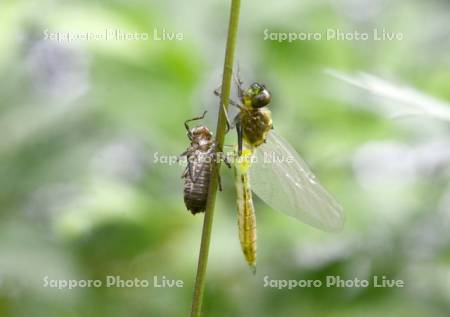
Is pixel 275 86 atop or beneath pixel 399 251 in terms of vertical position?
atop

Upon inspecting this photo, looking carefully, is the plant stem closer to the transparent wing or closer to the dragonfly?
the dragonfly

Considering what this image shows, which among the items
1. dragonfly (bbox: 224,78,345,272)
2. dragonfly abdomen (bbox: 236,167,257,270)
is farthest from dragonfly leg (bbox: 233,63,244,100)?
dragonfly abdomen (bbox: 236,167,257,270)

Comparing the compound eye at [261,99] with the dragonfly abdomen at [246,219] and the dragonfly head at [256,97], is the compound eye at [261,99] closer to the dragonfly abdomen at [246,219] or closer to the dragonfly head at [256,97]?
the dragonfly head at [256,97]

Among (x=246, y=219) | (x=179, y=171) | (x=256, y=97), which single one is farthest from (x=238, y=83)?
(x=179, y=171)

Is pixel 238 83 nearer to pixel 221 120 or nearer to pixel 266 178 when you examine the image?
pixel 266 178

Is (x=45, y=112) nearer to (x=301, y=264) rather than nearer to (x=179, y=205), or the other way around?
(x=179, y=205)

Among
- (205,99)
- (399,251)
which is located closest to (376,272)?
(399,251)

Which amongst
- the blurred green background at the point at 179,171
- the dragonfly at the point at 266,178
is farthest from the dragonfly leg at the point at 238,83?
the blurred green background at the point at 179,171
